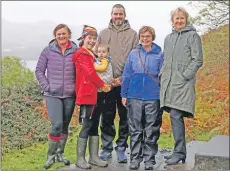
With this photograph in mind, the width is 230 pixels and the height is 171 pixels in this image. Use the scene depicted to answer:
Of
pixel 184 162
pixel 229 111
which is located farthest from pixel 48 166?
pixel 229 111

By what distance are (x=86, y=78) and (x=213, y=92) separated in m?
7.36

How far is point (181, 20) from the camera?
5.14 m

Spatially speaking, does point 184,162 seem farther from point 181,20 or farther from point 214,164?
point 181,20

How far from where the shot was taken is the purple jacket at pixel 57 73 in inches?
205

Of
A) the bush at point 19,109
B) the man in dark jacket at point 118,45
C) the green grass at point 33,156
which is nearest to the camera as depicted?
the man in dark jacket at point 118,45

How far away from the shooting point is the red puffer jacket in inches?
199

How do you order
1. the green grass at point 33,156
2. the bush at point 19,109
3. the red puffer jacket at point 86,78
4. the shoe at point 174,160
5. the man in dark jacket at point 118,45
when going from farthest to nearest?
the bush at point 19,109 < the green grass at point 33,156 < the man in dark jacket at point 118,45 < the shoe at point 174,160 < the red puffer jacket at point 86,78

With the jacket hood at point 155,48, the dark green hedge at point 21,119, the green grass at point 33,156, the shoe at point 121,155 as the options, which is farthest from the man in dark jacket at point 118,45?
the dark green hedge at point 21,119

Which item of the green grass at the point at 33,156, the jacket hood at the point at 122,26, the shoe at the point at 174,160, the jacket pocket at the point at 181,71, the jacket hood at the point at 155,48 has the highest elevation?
the jacket hood at the point at 122,26

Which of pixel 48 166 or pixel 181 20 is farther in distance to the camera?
pixel 48 166

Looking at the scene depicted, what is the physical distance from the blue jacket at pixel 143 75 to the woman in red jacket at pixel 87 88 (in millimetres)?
294

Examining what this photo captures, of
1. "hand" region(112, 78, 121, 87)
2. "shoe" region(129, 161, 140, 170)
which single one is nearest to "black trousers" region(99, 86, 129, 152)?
"hand" region(112, 78, 121, 87)

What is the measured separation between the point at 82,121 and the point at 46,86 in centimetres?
61

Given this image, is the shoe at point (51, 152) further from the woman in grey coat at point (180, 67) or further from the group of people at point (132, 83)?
the woman in grey coat at point (180, 67)
